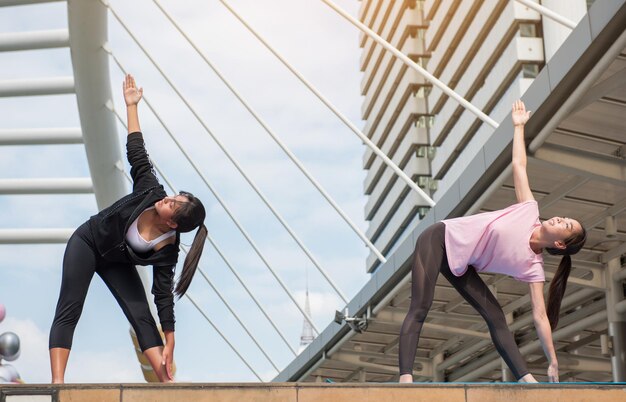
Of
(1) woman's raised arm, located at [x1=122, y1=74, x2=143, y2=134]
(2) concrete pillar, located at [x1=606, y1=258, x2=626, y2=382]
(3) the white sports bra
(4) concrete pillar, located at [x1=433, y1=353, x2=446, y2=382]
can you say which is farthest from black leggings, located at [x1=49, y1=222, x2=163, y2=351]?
(4) concrete pillar, located at [x1=433, y1=353, x2=446, y2=382]

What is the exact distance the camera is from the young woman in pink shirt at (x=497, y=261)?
5832 millimetres

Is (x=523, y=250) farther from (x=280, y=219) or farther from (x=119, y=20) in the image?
(x=119, y=20)

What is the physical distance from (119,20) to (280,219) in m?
4.04

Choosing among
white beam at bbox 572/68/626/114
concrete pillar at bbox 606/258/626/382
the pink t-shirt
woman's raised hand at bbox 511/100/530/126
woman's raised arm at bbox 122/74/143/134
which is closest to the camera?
the pink t-shirt

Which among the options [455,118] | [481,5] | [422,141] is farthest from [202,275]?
[422,141]

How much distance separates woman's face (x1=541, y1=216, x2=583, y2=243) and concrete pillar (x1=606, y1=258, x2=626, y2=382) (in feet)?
25.1

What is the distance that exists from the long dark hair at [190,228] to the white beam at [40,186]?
13522 mm

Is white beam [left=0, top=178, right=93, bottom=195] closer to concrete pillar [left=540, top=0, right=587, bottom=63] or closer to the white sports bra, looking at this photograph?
the white sports bra

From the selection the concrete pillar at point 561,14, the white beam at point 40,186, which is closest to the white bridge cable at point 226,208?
the white beam at point 40,186

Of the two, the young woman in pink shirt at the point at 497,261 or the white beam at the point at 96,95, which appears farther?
the white beam at the point at 96,95

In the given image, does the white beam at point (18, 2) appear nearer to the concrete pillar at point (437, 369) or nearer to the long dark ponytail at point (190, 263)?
the concrete pillar at point (437, 369)

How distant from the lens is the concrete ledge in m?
4.77

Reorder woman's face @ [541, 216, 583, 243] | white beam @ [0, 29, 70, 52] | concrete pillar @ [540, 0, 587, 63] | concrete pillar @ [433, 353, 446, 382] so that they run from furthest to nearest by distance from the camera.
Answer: concrete pillar @ [540, 0, 587, 63]
concrete pillar @ [433, 353, 446, 382]
white beam @ [0, 29, 70, 52]
woman's face @ [541, 216, 583, 243]

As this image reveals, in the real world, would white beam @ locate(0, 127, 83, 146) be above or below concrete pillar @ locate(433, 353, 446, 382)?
above
